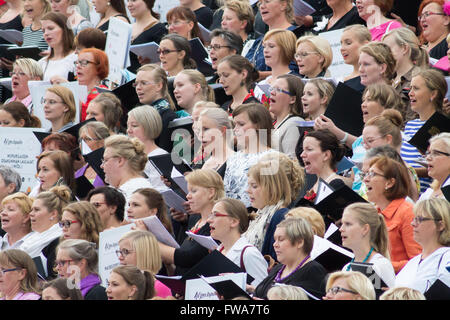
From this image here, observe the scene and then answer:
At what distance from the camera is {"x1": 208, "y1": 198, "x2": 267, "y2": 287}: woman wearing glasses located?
21.3 ft

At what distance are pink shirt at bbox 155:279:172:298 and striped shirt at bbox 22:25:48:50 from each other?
580 centimetres

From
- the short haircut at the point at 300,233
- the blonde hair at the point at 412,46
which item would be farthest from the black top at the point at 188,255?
the blonde hair at the point at 412,46

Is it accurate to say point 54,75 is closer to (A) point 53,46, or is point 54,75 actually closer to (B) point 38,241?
(A) point 53,46

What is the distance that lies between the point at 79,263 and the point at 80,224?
55 cm

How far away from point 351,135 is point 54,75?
3784 millimetres

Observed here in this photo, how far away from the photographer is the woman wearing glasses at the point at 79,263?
6.59 meters

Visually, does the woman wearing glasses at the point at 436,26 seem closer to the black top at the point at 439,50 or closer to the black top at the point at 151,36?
the black top at the point at 439,50

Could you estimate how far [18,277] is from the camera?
22.3ft

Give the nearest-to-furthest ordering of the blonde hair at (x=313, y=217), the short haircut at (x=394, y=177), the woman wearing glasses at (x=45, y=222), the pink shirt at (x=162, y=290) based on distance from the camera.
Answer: the pink shirt at (x=162, y=290), the blonde hair at (x=313, y=217), the short haircut at (x=394, y=177), the woman wearing glasses at (x=45, y=222)

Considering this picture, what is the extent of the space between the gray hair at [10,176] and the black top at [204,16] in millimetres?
3298

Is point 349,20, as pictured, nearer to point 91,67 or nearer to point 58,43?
point 91,67

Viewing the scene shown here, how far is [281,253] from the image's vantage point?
609 centimetres

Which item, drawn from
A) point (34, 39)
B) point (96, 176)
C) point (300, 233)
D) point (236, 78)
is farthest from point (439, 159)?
point (34, 39)
